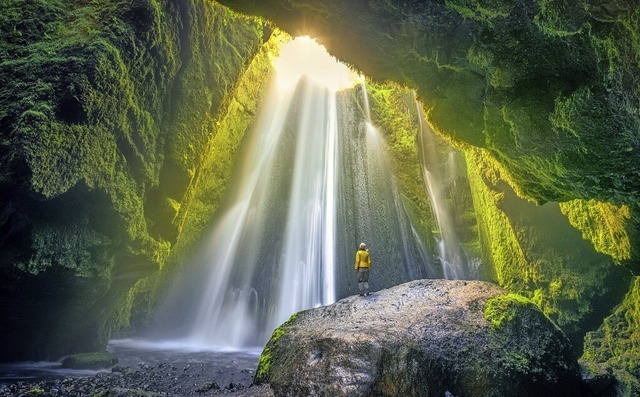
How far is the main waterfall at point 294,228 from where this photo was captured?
22.6m

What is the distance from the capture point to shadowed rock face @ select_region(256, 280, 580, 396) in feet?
18.1

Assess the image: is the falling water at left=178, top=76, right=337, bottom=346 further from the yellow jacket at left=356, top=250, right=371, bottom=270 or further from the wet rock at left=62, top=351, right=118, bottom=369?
the yellow jacket at left=356, top=250, right=371, bottom=270

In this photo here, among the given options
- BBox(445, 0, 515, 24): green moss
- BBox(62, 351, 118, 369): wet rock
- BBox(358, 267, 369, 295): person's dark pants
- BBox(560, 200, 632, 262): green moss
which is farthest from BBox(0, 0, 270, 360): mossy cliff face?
BBox(560, 200, 632, 262): green moss

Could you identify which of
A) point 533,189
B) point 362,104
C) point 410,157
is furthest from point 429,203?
point 533,189

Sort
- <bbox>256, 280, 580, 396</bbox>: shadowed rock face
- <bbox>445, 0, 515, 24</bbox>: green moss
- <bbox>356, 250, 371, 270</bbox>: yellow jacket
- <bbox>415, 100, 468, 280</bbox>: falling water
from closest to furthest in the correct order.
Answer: <bbox>445, 0, 515, 24</bbox>: green moss < <bbox>256, 280, 580, 396</bbox>: shadowed rock face < <bbox>356, 250, 371, 270</bbox>: yellow jacket < <bbox>415, 100, 468, 280</bbox>: falling water

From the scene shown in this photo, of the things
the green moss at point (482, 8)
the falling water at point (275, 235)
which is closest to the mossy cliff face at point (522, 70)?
the green moss at point (482, 8)

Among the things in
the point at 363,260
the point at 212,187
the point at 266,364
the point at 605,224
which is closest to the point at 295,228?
the point at 212,187

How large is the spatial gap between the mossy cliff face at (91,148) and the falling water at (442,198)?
1639cm

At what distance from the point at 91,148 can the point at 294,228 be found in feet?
61.9

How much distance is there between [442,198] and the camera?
23.9 m

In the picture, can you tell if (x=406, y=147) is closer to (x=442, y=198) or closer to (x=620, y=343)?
(x=442, y=198)

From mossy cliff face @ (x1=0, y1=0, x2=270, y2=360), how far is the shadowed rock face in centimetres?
567

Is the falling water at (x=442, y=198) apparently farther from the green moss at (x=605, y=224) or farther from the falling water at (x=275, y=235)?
the green moss at (x=605, y=224)

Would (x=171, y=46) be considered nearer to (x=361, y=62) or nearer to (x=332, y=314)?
(x=361, y=62)
